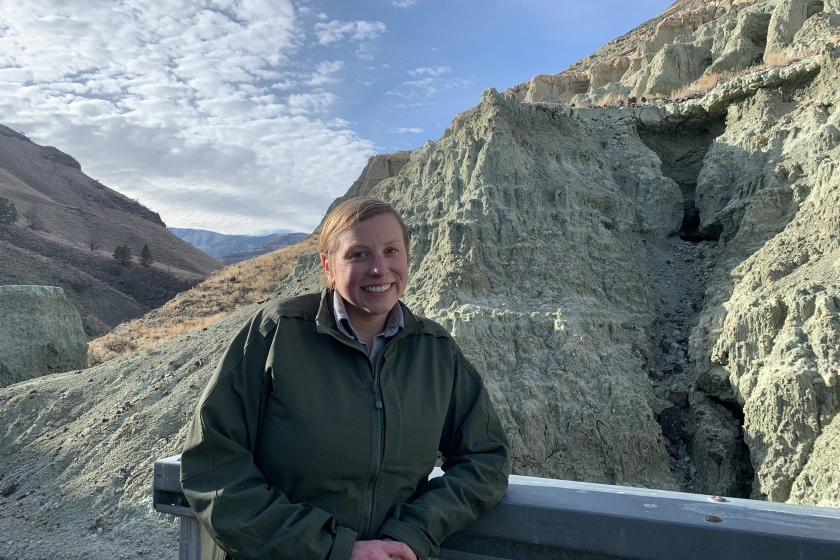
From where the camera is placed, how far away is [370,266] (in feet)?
7.13

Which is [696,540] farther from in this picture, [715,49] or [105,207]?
[105,207]

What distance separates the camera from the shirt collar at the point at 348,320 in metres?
2.14

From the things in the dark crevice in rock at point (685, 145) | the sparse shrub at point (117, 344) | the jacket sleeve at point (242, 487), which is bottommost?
the sparse shrub at point (117, 344)

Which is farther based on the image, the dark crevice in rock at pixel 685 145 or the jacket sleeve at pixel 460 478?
the dark crevice in rock at pixel 685 145

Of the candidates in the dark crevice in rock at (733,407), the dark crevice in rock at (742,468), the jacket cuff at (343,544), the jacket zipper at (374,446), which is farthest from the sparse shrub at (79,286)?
the jacket cuff at (343,544)

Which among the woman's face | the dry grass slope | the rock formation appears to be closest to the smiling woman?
the woman's face

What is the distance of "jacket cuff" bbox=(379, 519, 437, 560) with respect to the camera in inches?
76.5

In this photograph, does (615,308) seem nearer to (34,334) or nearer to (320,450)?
(320,450)

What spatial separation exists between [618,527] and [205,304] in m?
25.5

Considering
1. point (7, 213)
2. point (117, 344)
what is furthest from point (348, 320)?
point (7, 213)

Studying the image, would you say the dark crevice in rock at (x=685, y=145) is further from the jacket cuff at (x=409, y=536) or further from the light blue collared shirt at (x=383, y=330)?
the jacket cuff at (x=409, y=536)

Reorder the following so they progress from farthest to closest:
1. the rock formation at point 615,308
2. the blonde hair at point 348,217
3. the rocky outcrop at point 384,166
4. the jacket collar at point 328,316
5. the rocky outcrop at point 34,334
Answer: the rocky outcrop at point 384,166, the rocky outcrop at point 34,334, the rock formation at point 615,308, the blonde hair at point 348,217, the jacket collar at point 328,316

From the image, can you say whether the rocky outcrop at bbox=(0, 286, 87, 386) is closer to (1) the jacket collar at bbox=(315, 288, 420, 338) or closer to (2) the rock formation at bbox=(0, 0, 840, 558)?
(2) the rock formation at bbox=(0, 0, 840, 558)

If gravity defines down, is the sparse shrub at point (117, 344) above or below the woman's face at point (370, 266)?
below
